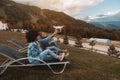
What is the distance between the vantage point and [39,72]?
8.73 meters

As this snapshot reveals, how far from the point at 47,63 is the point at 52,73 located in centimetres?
42

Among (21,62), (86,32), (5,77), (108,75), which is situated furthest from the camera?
(86,32)

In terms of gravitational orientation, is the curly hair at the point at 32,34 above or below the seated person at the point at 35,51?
above

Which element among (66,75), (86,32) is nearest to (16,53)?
(66,75)

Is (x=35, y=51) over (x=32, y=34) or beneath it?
beneath

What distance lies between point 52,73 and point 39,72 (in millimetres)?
495

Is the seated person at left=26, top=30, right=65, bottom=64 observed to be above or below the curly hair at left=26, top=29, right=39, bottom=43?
below

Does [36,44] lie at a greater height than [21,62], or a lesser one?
greater

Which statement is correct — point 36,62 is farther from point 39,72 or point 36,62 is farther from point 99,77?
point 99,77

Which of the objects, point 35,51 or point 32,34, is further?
point 35,51

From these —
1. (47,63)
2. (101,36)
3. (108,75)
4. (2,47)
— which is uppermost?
(2,47)

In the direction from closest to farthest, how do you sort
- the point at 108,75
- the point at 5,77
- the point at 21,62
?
the point at 5,77, the point at 21,62, the point at 108,75

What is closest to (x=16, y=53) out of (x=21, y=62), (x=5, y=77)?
(x=21, y=62)

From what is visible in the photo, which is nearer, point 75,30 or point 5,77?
point 5,77
